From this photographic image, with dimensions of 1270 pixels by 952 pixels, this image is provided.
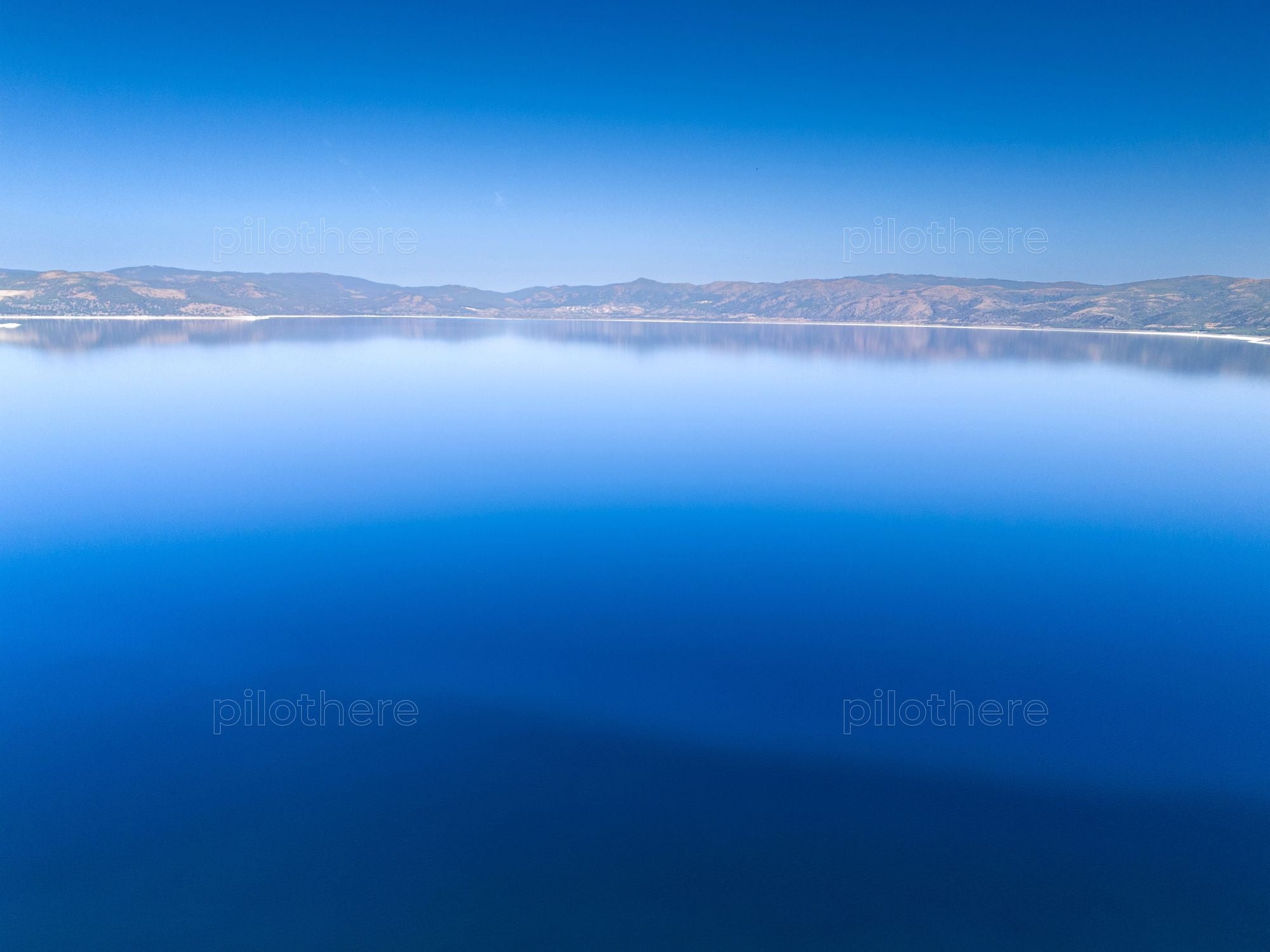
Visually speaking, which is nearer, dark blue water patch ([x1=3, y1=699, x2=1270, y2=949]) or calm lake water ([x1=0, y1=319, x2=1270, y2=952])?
dark blue water patch ([x1=3, y1=699, x2=1270, y2=949])

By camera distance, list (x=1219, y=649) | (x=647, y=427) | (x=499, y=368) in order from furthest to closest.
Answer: (x=499, y=368)
(x=647, y=427)
(x=1219, y=649)

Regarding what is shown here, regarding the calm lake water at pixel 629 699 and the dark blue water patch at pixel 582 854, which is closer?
the dark blue water patch at pixel 582 854

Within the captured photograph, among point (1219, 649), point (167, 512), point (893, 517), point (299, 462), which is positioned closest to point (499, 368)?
point (299, 462)

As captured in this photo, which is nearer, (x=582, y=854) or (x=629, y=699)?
(x=582, y=854)

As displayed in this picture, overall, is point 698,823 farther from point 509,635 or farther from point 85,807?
point 85,807

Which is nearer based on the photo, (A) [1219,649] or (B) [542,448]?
(A) [1219,649]

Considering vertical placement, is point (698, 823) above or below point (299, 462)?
below

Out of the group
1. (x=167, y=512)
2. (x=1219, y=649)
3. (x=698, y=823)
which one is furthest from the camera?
(x=167, y=512)

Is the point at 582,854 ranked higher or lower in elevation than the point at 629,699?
lower
